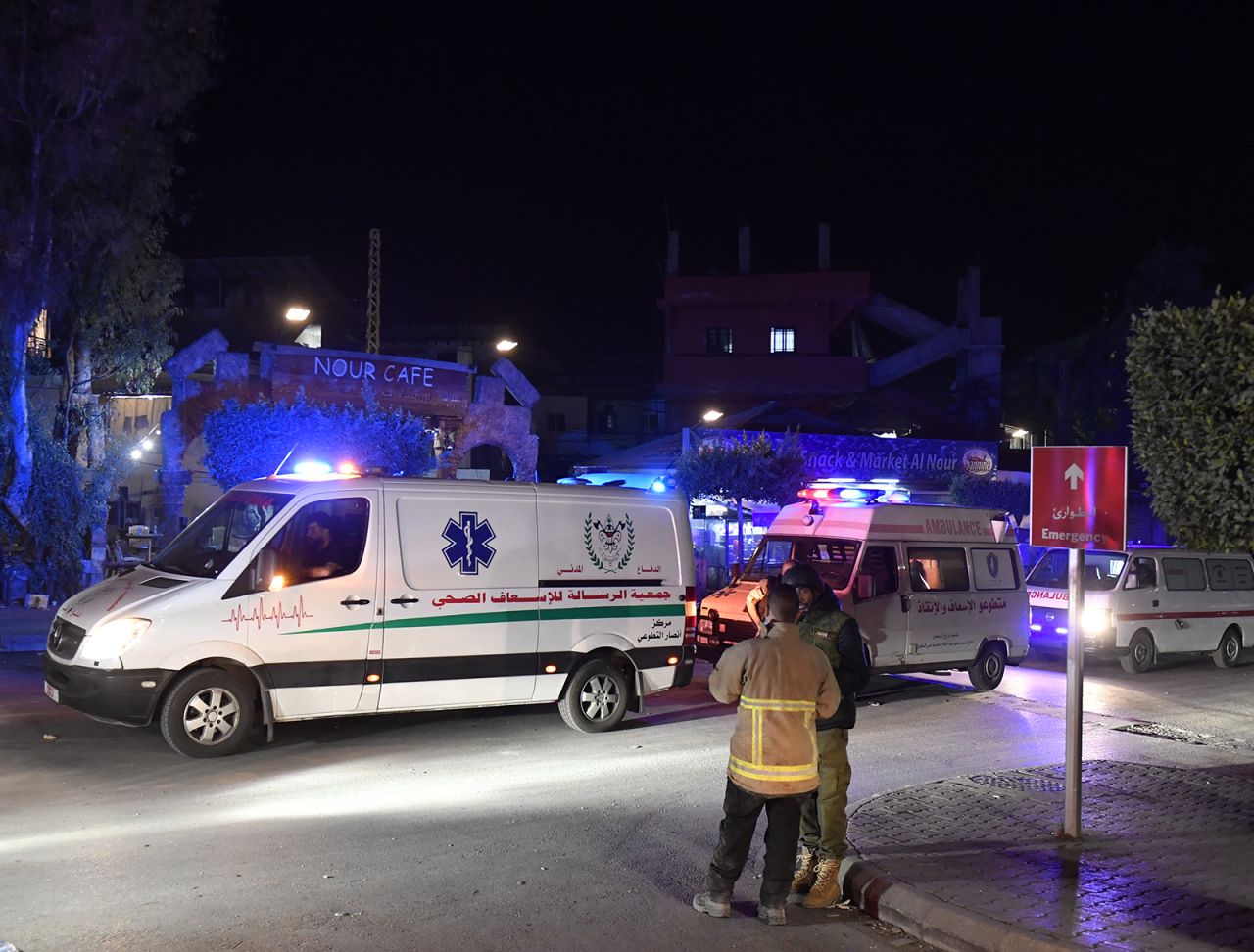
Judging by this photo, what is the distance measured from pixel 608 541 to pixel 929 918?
5723 millimetres

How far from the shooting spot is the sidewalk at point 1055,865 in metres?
5.38

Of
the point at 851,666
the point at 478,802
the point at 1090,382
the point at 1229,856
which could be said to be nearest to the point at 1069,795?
the point at 1229,856

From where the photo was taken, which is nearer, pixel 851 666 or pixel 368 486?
pixel 851 666

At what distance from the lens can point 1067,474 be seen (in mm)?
6992

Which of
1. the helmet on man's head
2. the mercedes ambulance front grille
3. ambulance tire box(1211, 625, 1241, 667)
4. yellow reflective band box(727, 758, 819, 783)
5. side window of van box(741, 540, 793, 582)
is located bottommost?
ambulance tire box(1211, 625, 1241, 667)

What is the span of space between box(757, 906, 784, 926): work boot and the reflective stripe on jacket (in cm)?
68

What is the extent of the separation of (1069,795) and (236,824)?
5.34 m

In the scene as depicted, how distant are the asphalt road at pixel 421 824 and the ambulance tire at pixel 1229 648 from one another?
6.12 m

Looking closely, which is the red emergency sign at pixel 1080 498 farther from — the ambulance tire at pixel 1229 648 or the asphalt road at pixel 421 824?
the ambulance tire at pixel 1229 648

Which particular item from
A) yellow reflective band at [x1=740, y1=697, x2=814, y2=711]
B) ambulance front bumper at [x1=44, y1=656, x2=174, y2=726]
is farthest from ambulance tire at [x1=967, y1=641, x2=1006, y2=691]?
ambulance front bumper at [x1=44, y1=656, x2=174, y2=726]

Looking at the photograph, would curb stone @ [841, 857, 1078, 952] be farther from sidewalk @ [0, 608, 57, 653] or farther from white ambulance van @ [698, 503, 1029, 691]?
sidewalk @ [0, 608, 57, 653]

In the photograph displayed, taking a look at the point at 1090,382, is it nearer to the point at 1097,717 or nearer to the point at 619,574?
the point at 1097,717

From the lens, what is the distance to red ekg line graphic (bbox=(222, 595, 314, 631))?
8844 mm

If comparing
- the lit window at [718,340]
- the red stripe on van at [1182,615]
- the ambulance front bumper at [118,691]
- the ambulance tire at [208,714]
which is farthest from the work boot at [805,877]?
the lit window at [718,340]
